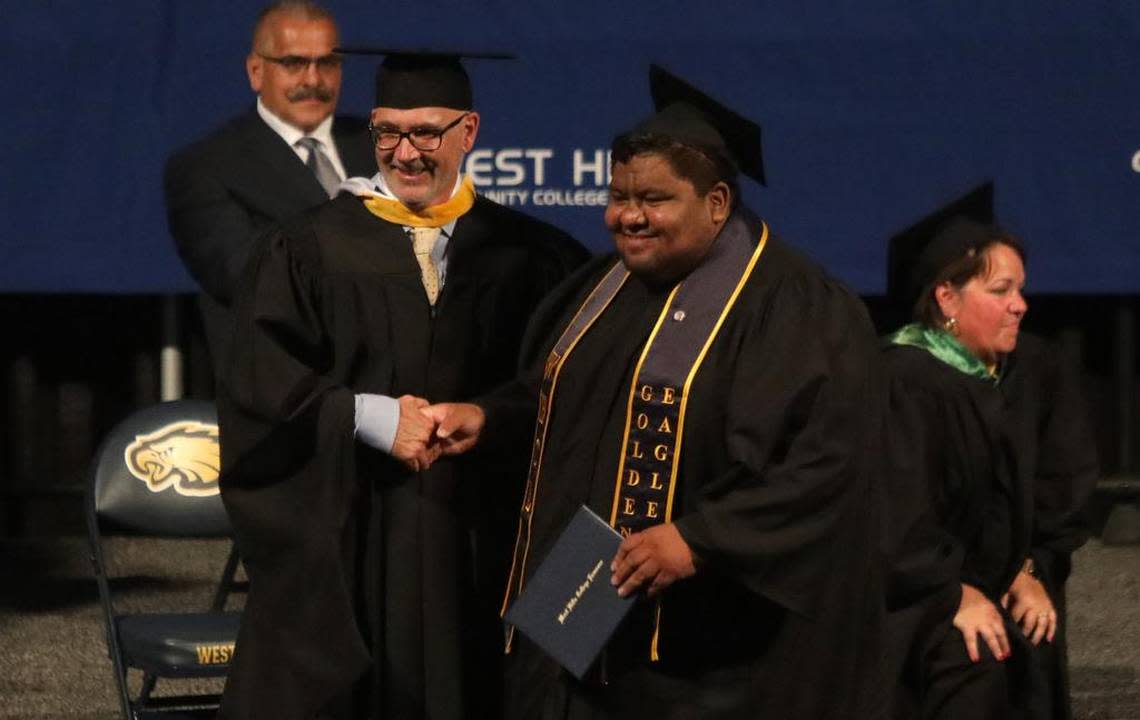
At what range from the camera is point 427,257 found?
625 centimetres

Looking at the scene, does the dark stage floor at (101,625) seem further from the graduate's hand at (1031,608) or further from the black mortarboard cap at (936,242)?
the black mortarboard cap at (936,242)

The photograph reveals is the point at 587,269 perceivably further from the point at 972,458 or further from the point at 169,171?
the point at 169,171

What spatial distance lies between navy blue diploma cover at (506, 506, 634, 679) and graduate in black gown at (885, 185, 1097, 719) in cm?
115

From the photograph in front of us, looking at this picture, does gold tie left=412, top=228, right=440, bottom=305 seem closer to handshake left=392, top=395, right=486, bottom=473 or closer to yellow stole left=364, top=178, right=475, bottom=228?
yellow stole left=364, top=178, right=475, bottom=228

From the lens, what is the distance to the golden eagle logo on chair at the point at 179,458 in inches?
292

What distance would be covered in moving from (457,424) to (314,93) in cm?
308

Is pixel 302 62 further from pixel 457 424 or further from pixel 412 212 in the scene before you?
pixel 457 424

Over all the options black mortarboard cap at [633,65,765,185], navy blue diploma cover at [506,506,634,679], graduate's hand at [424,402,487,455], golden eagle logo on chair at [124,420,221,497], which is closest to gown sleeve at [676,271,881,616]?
navy blue diploma cover at [506,506,634,679]

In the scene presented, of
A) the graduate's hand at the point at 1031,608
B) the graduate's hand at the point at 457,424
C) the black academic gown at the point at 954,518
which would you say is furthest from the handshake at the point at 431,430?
the graduate's hand at the point at 1031,608

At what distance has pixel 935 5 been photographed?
9.80 metres

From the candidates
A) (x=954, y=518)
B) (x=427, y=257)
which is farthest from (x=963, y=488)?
(x=427, y=257)

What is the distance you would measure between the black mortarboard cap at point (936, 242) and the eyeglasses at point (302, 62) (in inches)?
110

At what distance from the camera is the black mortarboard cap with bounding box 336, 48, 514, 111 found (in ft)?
20.4

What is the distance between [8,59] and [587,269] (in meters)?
4.24
